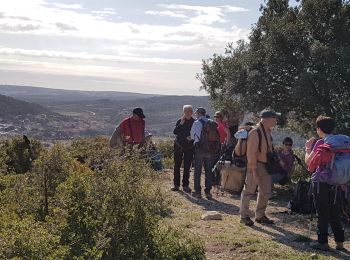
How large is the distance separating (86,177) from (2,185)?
3274mm

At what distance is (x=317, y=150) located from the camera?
6922 mm

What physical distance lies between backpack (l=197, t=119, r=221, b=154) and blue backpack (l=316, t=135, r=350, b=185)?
4017 millimetres

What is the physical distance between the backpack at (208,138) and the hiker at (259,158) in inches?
95.8

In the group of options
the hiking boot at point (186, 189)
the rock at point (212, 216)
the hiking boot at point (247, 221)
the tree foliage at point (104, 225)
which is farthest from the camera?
the hiking boot at point (186, 189)

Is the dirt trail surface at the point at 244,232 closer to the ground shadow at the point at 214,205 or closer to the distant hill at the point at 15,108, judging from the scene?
the ground shadow at the point at 214,205

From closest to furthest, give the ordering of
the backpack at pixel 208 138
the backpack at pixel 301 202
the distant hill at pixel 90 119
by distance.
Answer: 1. the backpack at pixel 301 202
2. the backpack at pixel 208 138
3. the distant hill at pixel 90 119

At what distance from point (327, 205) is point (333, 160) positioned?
27.1 inches

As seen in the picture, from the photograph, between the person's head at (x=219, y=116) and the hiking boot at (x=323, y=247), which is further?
the person's head at (x=219, y=116)

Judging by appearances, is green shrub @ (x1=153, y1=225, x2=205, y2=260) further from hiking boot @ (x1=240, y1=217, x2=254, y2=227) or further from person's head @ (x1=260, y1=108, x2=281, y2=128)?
person's head @ (x1=260, y1=108, x2=281, y2=128)

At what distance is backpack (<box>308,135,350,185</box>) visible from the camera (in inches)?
270

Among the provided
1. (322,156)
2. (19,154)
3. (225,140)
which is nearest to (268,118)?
(322,156)

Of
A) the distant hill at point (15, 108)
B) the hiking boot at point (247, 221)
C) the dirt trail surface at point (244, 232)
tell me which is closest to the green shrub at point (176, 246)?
the dirt trail surface at point (244, 232)

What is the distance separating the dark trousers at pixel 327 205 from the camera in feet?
23.0

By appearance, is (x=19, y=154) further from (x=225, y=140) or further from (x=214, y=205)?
(x=214, y=205)
